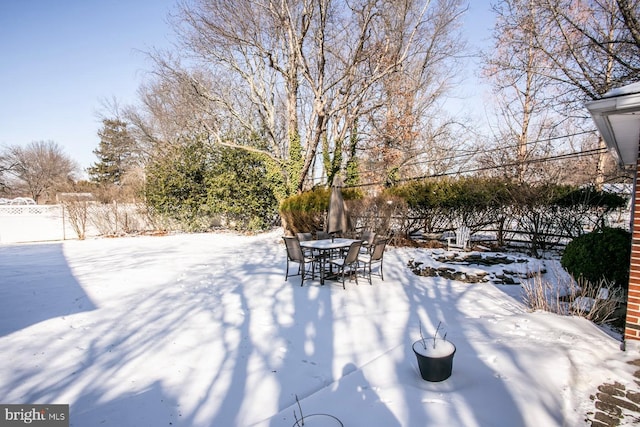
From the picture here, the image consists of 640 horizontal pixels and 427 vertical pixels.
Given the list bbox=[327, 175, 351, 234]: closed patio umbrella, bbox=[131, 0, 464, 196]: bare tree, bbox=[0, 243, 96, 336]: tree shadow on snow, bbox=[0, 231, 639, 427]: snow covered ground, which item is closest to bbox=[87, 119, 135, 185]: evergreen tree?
bbox=[131, 0, 464, 196]: bare tree

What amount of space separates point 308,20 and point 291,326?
1043cm

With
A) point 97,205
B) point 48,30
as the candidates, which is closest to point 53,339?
point 48,30

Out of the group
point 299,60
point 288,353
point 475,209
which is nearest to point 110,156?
point 299,60

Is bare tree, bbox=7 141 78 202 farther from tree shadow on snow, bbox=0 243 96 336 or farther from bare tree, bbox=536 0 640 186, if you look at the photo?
bare tree, bbox=536 0 640 186

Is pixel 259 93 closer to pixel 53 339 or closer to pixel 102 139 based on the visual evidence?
pixel 53 339

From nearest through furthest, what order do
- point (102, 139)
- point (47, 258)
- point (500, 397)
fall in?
point (500, 397) < point (47, 258) < point (102, 139)

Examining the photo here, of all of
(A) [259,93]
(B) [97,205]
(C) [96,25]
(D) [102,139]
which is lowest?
(B) [97,205]

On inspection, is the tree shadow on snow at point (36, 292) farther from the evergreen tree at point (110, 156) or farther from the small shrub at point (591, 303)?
the evergreen tree at point (110, 156)

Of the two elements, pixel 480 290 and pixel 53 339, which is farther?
pixel 480 290

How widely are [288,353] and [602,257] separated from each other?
16.0ft

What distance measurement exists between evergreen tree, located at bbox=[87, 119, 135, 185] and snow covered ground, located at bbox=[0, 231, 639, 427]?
1372 inches

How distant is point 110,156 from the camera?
3691cm

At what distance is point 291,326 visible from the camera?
4504 mm

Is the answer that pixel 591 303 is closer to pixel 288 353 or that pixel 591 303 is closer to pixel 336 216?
pixel 288 353
